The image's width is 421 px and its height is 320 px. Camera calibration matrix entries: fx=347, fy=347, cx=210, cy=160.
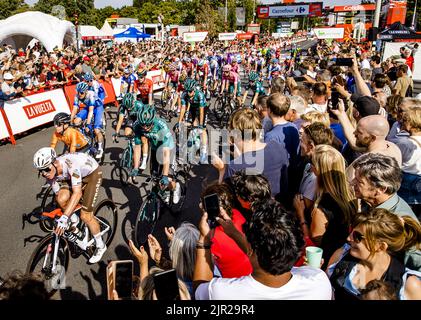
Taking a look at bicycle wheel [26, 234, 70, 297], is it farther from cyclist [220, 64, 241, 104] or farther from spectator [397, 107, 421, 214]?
cyclist [220, 64, 241, 104]

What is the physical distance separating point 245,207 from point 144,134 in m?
2.92

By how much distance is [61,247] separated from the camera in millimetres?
4234

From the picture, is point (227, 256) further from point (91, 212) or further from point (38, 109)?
point (38, 109)

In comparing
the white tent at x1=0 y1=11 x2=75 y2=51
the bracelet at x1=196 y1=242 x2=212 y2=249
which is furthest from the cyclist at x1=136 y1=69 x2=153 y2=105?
the white tent at x1=0 y1=11 x2=75 y2=51

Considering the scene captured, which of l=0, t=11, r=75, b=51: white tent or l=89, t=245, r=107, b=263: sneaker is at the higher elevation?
l=0, t=11, r=75, b=51: white tent

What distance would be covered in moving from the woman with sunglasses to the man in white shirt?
40cm

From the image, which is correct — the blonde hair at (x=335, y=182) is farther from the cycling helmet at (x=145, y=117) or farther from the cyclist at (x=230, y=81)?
the cyclist at (x=230, y=81)

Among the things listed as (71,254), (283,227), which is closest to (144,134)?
(71,254)

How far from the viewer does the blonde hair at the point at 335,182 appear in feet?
9.49

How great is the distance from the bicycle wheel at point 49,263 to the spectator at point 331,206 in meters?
2.92

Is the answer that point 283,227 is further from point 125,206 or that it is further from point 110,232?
point 125,206

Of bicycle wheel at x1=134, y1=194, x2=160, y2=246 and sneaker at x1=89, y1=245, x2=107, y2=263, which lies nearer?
sneaker at x1=89, y1=245, x2=107, y2=263

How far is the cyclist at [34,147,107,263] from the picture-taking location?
3973mm

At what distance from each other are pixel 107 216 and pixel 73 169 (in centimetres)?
134
